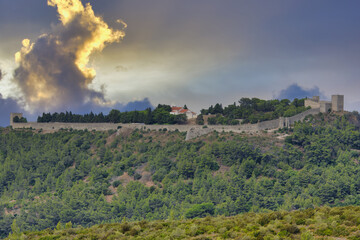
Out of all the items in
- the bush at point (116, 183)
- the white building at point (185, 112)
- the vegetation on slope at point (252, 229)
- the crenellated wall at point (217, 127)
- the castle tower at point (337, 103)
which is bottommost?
the bush at point (116, 183)

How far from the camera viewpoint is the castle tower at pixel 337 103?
2746 inches

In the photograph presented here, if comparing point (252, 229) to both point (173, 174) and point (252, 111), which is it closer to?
point (173, 174)

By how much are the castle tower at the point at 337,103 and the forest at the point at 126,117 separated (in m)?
23.8

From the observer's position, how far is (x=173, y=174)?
60.4m

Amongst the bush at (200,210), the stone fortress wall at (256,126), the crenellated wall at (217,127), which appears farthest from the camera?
the stone fortress wall at (256,126)

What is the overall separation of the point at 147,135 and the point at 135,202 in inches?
736

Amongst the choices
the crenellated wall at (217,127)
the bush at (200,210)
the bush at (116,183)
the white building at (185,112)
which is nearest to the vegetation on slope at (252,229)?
the bush at (200,210)

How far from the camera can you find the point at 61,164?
229 ft

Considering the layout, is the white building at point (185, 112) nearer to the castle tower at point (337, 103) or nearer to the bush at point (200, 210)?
the castle tower at point (337, 103)

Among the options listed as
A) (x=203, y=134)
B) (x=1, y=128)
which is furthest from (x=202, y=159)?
(x=1, y=128)

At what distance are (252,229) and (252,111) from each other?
53.0 metres

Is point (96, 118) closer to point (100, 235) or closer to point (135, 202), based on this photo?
point (135, 202)

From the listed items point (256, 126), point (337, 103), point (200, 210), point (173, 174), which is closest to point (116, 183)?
point (173, 174)

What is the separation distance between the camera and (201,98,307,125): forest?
71625mm
